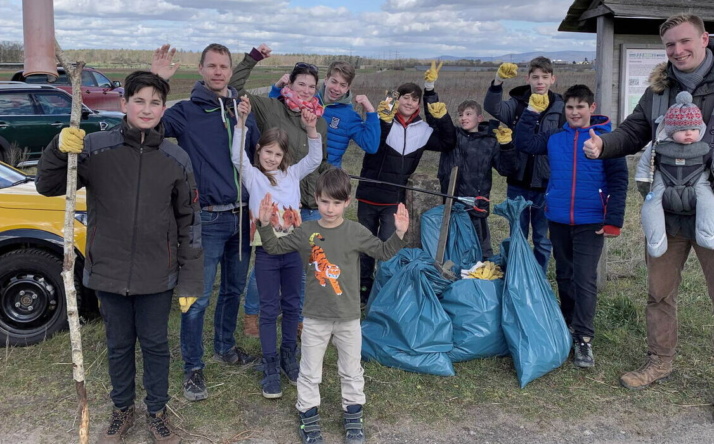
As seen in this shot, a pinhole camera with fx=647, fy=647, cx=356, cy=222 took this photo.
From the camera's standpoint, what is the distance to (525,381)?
3.70 m

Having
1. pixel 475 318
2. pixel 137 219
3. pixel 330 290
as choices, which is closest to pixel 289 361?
pixel 330 290

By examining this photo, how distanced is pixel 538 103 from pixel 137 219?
264cm

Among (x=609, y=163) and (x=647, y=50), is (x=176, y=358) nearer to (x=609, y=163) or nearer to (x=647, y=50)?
(x=609, y=163)

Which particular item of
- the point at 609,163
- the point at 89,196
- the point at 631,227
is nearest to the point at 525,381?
the point at 609,163

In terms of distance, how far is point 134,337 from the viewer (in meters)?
3.09

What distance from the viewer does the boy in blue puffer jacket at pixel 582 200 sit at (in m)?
3.86

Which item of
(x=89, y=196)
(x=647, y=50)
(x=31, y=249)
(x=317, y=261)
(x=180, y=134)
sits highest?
(x=647, y=50)

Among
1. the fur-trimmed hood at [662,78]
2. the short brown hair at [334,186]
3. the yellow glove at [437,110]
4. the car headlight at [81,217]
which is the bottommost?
the car headlight at [81,217]

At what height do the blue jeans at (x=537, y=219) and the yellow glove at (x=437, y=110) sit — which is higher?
the yellow glove at (x=437, y=110)

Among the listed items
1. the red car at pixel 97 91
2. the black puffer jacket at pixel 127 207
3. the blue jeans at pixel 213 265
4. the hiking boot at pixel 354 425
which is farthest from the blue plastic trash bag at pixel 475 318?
the red car at pixel 97 91

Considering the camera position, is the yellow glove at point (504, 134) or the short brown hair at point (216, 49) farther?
the yellow glove at point (504, 134)

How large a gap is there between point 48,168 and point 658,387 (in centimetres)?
343

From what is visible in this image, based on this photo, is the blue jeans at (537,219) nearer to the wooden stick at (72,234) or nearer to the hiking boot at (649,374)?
the hiking boot at (649,374)

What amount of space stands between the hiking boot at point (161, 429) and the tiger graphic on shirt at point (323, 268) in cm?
100
